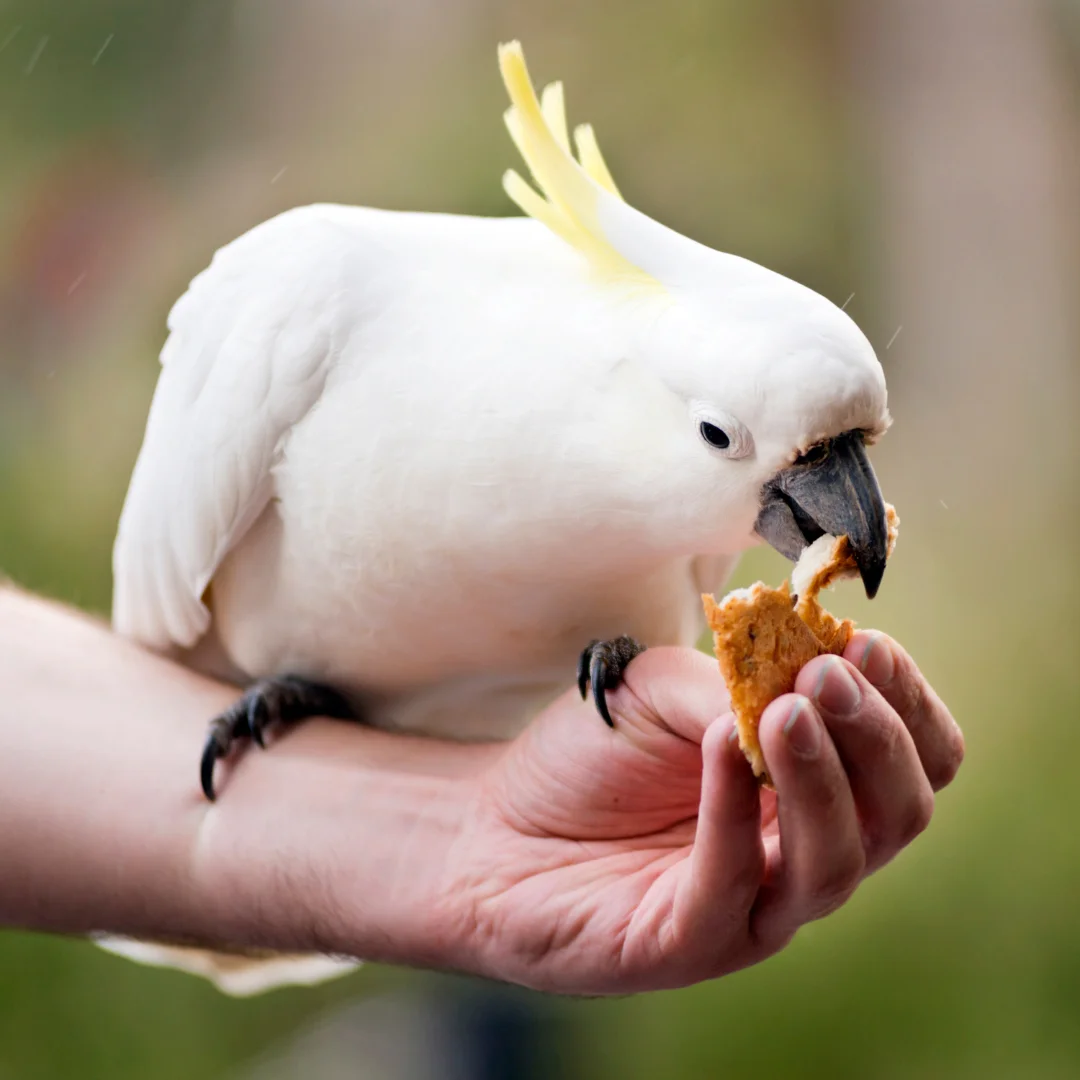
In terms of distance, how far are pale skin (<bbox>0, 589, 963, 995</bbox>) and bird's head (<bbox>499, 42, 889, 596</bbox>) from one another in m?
0.09

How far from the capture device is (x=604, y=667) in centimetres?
83

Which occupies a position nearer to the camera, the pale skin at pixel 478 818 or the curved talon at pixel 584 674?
the pale skin at pixel 478 818

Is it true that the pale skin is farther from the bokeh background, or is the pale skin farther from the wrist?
the bokeh background

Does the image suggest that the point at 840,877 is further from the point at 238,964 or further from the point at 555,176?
the point at 238,964

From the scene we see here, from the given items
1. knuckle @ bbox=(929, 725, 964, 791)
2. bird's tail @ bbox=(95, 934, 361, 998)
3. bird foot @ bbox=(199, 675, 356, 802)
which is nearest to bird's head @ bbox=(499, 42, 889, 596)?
knuckle @ bbox=(929, 725, 964, 791)

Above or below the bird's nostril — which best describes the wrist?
below

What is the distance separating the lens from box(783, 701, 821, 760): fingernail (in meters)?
0.57

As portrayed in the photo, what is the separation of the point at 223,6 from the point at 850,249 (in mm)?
1037

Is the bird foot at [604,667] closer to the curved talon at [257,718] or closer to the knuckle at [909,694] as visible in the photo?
the knuckle at [909,694]

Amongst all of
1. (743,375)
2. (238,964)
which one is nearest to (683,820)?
(743,375)

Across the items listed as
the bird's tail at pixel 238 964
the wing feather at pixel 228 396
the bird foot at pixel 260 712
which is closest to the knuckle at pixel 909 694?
the wing feather at pixel 228 396

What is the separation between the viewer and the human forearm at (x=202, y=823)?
92 centimetres

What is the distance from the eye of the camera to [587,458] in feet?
2.41

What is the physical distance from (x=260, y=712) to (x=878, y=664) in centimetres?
60
